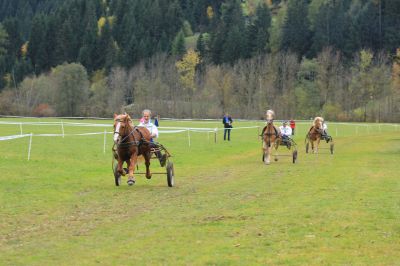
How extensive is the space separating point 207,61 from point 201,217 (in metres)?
138

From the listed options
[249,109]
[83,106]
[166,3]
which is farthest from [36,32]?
[249,109]

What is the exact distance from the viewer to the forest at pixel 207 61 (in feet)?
371

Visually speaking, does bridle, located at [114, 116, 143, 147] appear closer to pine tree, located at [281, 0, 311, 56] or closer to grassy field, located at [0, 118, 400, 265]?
grassy field, located at [0, 118, 400, 265]

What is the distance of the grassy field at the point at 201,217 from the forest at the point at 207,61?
7055 centimetres

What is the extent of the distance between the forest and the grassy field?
70.5m

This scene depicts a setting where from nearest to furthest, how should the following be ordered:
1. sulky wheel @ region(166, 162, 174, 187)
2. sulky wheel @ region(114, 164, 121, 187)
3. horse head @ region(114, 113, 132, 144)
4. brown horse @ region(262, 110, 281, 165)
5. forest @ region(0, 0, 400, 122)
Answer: horse head @ region(114, 113, 132, 144) < sulky wheel @ region(114, 164, 121, 187) < sulky wheel @ region(166, 162, 174, 187) < brown horse @ region(262, 110, 281, 165) < forest @ region(0, 0, 400, 122)

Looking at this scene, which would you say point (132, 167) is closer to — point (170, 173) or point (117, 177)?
point (117, 177)

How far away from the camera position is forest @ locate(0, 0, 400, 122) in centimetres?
11300

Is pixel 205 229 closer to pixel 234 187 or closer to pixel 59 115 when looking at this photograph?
pixel 234 187

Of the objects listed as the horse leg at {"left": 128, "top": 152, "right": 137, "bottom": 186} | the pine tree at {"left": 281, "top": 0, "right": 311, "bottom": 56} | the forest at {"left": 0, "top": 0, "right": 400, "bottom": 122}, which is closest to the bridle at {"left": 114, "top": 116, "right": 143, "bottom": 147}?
the horse leg at {"left": 128, "top": 152, "right": 137, "bottom": 186}

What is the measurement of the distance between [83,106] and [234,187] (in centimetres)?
9679

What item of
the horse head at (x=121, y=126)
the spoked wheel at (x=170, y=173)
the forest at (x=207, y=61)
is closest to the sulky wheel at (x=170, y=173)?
the spoked wheel at (x=170, y=173)

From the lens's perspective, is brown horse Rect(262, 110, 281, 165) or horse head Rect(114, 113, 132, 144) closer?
horse head Rect(114, 113, 132, 144)

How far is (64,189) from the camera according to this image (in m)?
16.5
